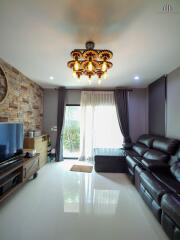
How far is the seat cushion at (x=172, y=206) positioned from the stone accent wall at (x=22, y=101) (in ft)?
10.3

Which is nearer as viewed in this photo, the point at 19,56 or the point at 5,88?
the point at 19,56

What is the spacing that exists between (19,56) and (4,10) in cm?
122

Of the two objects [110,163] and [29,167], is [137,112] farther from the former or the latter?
[29,167]

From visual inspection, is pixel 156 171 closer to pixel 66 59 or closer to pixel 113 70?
pixel 113 70

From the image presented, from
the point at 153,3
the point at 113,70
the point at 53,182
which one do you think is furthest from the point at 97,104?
the point at 153,3

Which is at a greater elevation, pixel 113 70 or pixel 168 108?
pixel 113 70

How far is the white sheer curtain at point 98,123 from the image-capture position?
17.5 ft

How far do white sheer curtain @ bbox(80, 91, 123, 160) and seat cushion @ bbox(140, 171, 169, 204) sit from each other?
109 inches

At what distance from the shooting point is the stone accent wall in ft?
10.8

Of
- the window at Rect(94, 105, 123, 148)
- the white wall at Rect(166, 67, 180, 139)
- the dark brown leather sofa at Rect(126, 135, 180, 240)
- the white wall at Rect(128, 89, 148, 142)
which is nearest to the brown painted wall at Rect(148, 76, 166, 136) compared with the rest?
the white wall at Rect(166, 67, 180, 139)

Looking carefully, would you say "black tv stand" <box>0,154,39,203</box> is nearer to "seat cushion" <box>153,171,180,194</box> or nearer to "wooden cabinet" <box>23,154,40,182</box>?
"wooden cabinet" <box>23,154,40,182</box>

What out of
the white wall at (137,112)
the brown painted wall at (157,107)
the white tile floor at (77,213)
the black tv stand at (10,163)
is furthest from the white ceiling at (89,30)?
the white tile floor at (77,213)

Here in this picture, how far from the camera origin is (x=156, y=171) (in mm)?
2742

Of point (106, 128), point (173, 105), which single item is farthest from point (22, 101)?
point (173, 105)
